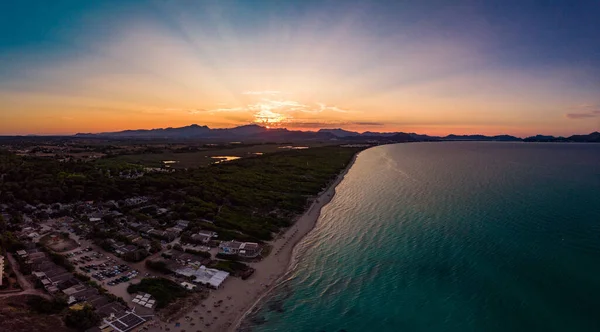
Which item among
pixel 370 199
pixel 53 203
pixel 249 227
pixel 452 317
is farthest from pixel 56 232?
pixel 370 199

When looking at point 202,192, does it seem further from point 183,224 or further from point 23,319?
point 23,319

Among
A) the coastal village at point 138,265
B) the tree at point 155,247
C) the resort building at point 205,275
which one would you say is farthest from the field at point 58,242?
the resort building at point 205,275

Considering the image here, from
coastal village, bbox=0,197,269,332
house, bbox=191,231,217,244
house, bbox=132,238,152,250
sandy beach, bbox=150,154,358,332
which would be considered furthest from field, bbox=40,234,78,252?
sandy beach, bbox=150,154,358,332

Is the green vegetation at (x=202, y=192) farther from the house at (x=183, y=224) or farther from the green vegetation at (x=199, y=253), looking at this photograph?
the green vegetation at (x=199, y=253)

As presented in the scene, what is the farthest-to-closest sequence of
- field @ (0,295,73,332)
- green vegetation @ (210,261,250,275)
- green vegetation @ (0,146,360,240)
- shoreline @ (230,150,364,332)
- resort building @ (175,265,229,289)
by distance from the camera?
1. green vegetation @ (0,146,360,240)
2. green vegetation @ (210,261,250,275)
3. resort building @ (175,265,229,289)
4. shoreline @ (230,150,364,332)
5. field @ (0,295,73,332)

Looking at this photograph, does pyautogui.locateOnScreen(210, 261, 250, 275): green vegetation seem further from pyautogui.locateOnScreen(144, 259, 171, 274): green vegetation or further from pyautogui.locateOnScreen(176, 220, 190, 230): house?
pyautogui.locateOnScreen(176, 220, 190, 230): house

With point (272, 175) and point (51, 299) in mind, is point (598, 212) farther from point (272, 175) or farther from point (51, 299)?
point (51, 299)
